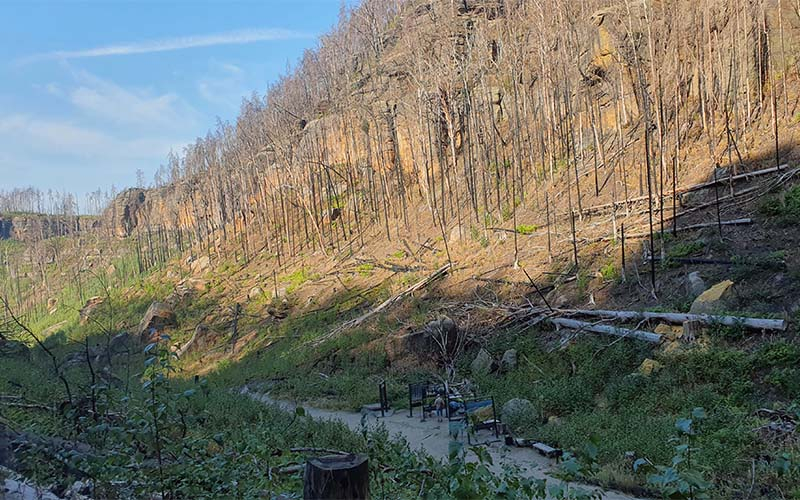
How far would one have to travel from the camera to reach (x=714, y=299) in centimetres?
959

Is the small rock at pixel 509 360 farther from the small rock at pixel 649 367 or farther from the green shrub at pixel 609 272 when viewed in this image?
the small rock at pixel 649 367

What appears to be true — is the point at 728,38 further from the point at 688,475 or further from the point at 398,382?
the point at 688,475

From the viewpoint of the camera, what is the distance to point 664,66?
21000mm

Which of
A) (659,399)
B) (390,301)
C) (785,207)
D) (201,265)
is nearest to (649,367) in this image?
(659,399)

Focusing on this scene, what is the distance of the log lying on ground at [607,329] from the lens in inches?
378

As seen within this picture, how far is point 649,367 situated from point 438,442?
12.3 feet

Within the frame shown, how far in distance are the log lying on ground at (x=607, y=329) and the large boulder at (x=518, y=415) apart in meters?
2.43

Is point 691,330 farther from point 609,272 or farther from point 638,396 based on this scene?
point 609,272

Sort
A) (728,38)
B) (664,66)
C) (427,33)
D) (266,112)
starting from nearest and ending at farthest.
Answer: (728,38), (664,66), (427,33), (266,112)

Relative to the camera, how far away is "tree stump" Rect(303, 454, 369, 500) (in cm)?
213

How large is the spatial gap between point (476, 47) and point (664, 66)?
1152 cm

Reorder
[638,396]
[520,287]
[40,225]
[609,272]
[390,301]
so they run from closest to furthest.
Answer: [638,396] < [609,272] < [520,287] < [390,301] < [40,225]

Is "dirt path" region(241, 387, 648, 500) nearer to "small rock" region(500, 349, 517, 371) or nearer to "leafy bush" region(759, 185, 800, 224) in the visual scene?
"small rock" region(500, 349, 517, 371)

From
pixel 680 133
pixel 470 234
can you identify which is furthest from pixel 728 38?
pixel 470 234
